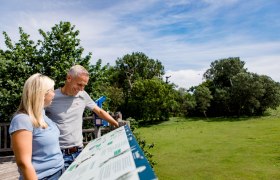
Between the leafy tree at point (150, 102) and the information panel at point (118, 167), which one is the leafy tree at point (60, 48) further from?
the leafy tree at point (150, 102)

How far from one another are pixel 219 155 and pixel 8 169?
56.5ft

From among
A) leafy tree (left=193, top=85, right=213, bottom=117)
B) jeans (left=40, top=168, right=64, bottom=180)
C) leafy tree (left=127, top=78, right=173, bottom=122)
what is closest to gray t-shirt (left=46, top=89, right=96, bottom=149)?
jeans (left=40, top=168, right=64, bottom=180)

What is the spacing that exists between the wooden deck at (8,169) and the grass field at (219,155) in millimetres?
8775

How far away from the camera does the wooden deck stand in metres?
6.86

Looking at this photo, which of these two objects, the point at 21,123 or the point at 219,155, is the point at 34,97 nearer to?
the point at 21,123

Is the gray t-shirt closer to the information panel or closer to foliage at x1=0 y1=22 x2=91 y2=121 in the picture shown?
the information panel

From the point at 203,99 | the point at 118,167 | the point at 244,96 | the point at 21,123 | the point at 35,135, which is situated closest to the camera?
the point at 118,167

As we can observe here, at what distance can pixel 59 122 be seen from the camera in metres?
3.50

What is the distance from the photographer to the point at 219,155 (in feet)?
73.6

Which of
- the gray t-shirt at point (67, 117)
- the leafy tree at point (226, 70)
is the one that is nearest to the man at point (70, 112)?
the gray t-shirt at point (67, 117)

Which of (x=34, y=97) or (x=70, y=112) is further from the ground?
(x=34, y=97)

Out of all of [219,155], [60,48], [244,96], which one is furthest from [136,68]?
[60,48]

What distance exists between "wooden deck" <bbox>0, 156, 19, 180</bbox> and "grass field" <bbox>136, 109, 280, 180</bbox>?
878 centimetres

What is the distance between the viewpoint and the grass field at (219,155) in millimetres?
17141
